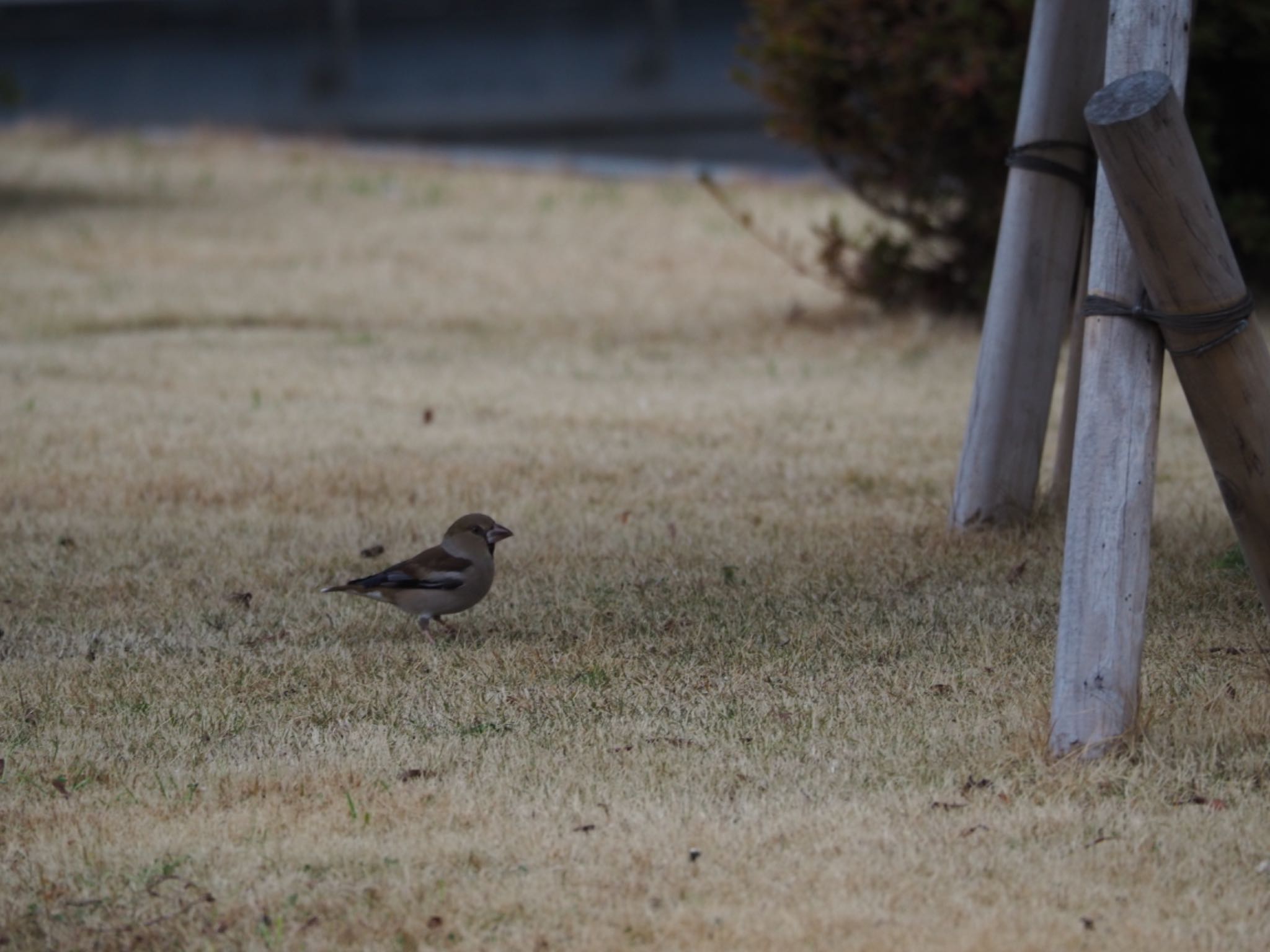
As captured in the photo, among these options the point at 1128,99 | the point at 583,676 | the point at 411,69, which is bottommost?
the point at 411,69

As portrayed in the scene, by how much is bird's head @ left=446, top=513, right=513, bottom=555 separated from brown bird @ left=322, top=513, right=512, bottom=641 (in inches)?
0.4

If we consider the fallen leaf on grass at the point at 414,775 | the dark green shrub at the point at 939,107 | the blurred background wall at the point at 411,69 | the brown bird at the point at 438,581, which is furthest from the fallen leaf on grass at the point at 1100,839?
the blurred background wall at the point at 411,69

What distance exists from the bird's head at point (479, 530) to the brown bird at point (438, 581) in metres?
0.01

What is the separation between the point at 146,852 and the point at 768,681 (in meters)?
1.93

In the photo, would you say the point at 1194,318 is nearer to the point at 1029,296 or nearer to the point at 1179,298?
the point at 1179,298

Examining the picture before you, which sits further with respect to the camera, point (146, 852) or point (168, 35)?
point (168, 35)

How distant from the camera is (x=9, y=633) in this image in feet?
18.9

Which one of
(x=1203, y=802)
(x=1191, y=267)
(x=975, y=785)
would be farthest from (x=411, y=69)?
(x=1203, y=802)

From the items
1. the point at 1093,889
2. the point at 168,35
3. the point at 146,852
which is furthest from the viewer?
the point at 168,35

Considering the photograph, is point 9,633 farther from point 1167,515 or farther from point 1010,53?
point 1010,53

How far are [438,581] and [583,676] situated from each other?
607 millimetres

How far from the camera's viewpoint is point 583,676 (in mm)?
5211

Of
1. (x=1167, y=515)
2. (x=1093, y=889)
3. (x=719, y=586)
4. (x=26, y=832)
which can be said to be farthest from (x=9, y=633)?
(x=1167, y=515)

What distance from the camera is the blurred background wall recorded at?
26078 mm
